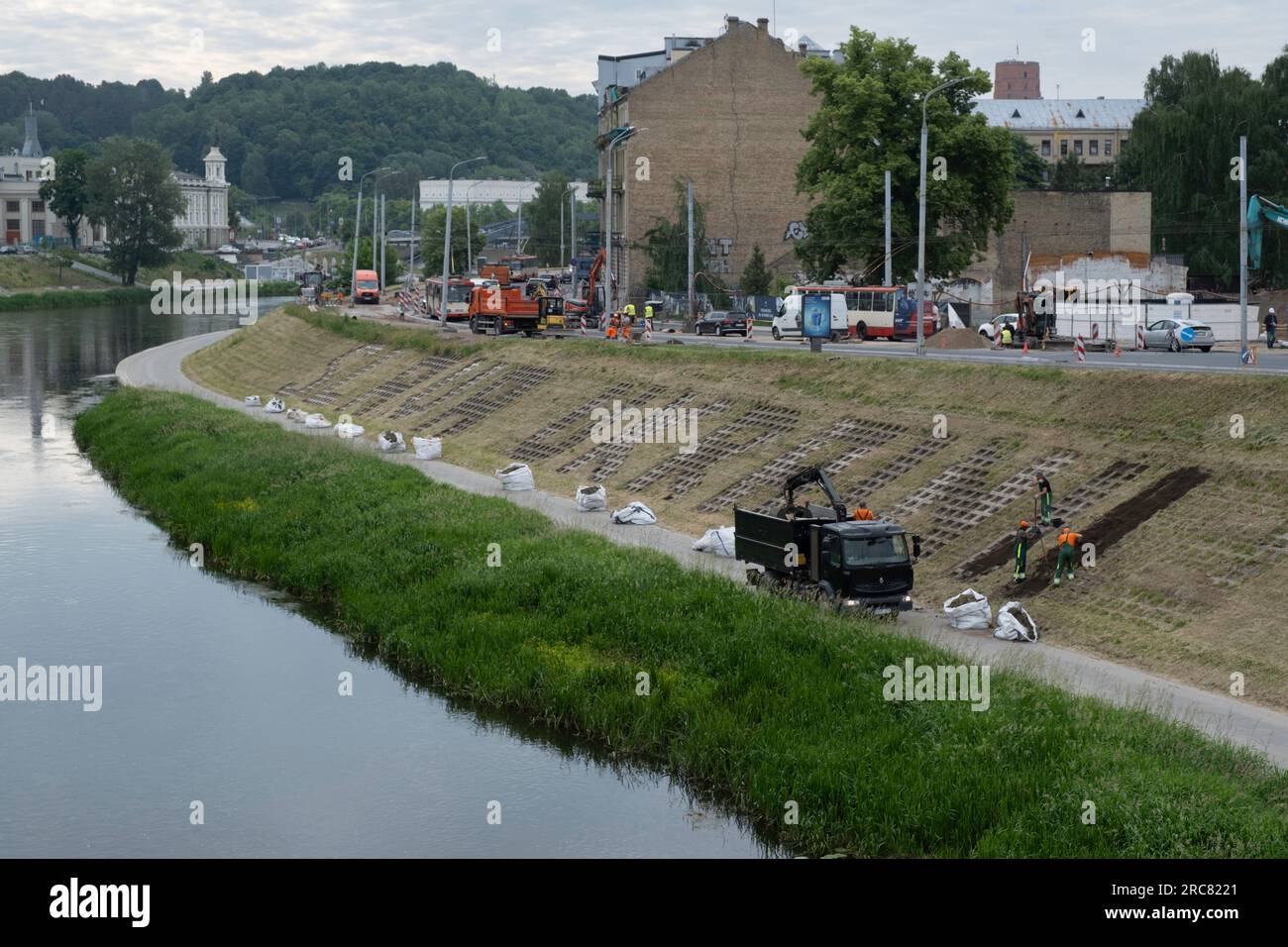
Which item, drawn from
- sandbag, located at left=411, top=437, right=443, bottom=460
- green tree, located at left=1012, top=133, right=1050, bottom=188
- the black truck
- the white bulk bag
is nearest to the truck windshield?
the black truck

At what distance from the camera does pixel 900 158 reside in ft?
225

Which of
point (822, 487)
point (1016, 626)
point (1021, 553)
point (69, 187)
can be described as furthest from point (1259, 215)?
point (69, 187)

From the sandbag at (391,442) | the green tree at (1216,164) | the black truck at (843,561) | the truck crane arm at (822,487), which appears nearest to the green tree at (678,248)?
the green tree at (1216,164)

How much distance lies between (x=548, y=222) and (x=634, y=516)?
4480 inches

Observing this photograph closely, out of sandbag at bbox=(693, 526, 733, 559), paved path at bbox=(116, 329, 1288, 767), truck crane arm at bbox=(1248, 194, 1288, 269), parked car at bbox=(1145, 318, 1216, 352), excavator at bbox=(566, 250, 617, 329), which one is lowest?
paved path at bbox=(116, 329, 1288, 767)

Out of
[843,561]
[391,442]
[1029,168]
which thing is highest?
[1029,168]

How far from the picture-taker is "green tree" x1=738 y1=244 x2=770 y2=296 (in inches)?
3713

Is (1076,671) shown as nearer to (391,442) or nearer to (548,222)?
(391,442)

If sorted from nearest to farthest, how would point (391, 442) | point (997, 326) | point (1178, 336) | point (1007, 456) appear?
point (1007, 456) → point (391, 442) → point (1178, 336) → point (997, 326)

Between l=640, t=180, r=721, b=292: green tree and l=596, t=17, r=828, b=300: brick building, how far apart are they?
1070 millimetres

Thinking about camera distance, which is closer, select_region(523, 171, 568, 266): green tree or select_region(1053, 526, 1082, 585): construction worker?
select_region(1053, 526, 1082, 585): construction worker

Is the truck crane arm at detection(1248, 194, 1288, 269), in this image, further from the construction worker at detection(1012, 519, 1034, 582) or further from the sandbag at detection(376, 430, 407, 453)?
the sandbag at detection(376, 430, 407, 453)

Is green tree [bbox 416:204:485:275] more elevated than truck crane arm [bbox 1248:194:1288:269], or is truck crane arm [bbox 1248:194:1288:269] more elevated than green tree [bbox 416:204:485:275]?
green tree [bbox 416:204:485:275]
